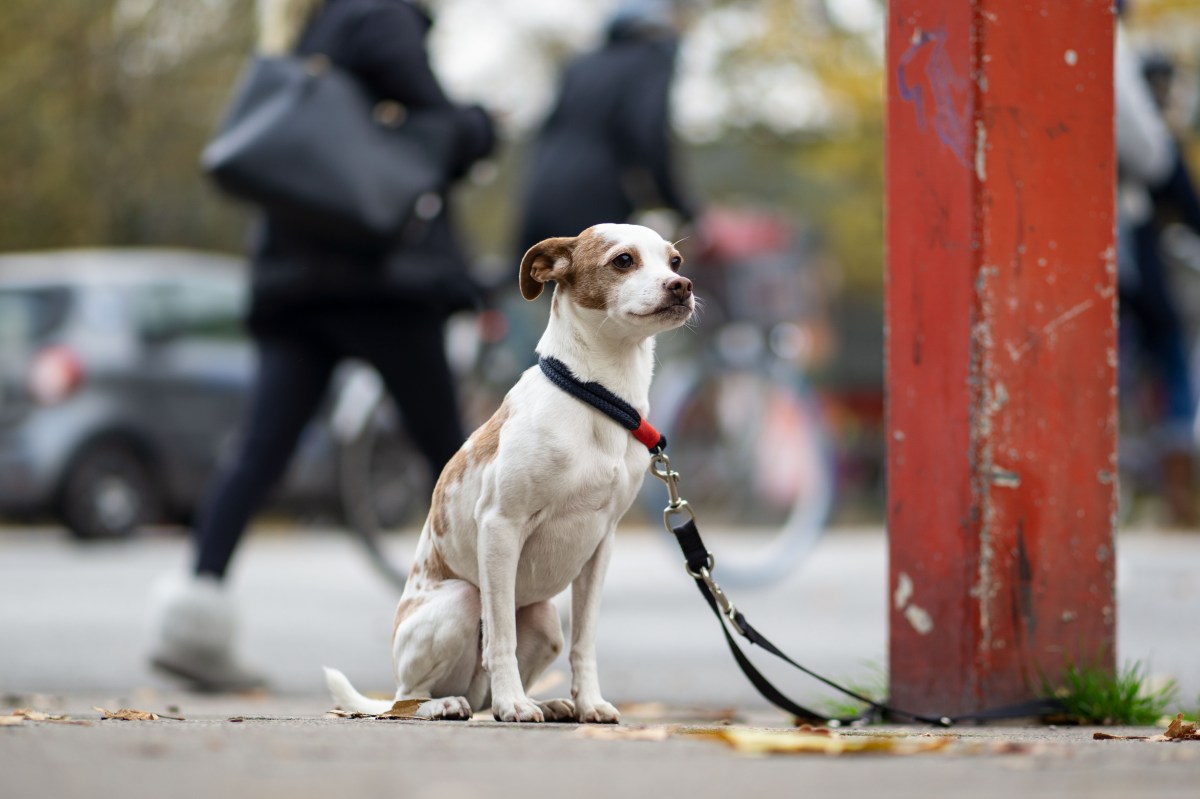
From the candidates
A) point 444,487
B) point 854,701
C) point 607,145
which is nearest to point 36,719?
point 444,487

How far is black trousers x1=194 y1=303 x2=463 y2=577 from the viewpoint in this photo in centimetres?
537

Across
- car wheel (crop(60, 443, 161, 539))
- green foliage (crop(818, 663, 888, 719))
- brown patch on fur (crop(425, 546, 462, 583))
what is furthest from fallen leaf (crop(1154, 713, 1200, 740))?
car wheel (crop(60, 443, 161, 539))

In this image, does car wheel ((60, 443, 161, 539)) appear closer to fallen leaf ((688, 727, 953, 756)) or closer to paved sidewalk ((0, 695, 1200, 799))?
paved sidewalk ((0, 695, 1200, 799))

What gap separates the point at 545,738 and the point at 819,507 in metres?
5.11

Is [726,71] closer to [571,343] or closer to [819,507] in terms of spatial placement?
[819,507]

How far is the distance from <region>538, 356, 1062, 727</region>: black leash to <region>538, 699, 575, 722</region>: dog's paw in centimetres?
39

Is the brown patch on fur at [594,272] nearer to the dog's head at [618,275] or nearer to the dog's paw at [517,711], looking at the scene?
the dog's head at [618,275]

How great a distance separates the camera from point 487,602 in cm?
343

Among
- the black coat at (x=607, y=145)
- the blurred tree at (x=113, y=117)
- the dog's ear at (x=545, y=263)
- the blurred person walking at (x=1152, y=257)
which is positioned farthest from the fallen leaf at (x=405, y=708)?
the blurred tree at (x=113, y=117)

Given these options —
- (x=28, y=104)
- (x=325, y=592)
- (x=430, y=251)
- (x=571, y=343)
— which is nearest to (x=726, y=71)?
(x=28, y=104)

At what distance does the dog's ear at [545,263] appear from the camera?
3.44 m

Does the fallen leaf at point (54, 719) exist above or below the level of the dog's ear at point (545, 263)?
below

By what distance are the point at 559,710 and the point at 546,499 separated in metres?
0.45

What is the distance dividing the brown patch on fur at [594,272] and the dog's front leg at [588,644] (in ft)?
1.54
